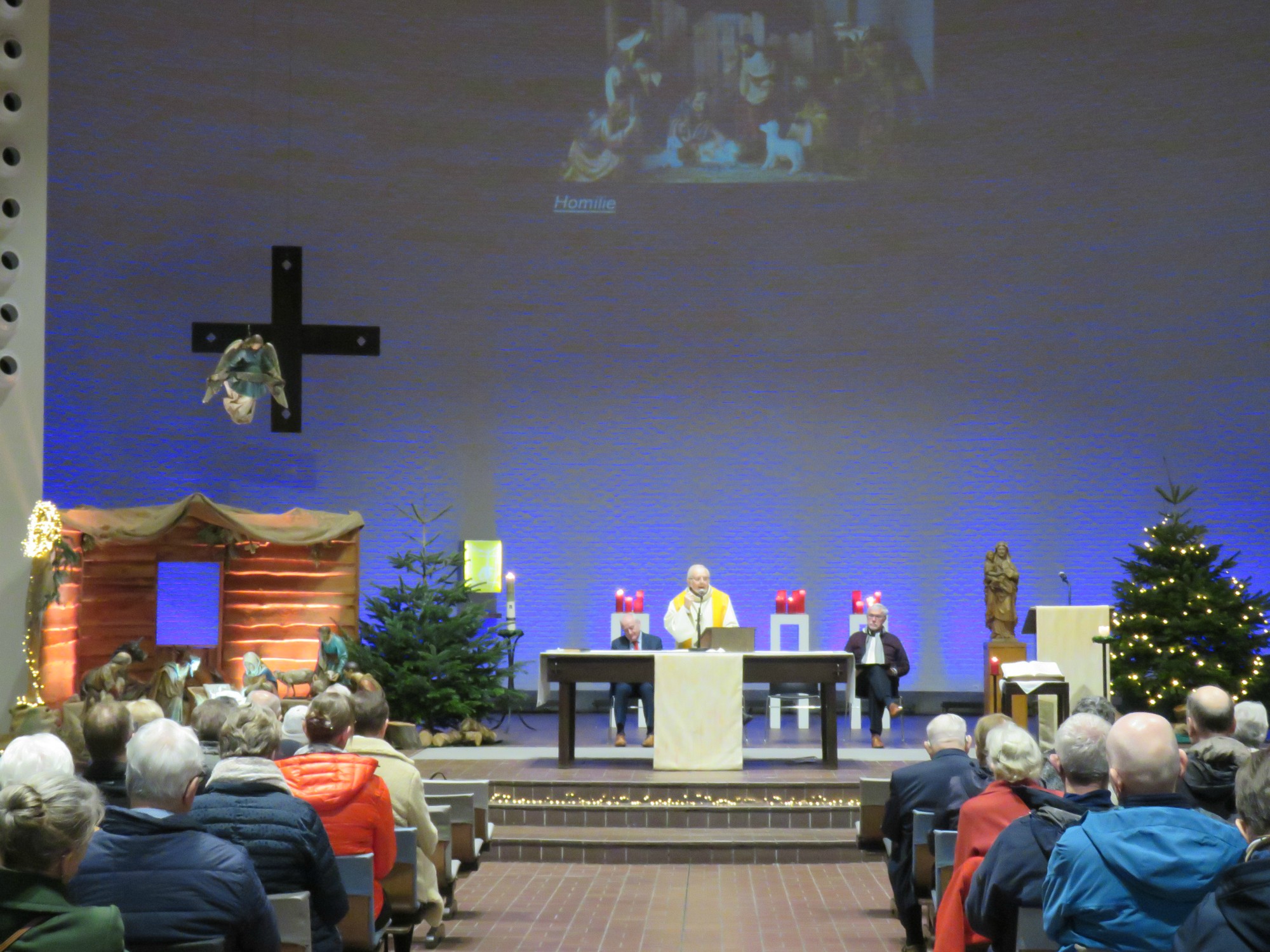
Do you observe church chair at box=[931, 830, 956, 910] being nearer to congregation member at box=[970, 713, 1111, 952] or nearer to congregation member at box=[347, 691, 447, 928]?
congregation member at box=[970, 713, 1111, 952]

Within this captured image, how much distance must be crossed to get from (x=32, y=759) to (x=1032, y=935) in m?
2.60

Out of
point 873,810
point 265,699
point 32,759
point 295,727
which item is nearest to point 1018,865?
point 32,759

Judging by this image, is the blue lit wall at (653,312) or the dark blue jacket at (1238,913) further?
the blue lit wall at (653,312)

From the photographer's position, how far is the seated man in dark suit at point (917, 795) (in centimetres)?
537

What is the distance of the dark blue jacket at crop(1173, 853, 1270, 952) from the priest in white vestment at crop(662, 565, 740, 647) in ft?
27.8

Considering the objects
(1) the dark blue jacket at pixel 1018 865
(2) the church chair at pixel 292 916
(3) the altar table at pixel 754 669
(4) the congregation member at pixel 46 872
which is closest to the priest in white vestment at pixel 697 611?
(3) the altar table at pixel 754 669

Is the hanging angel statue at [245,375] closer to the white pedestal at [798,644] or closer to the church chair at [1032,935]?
the white pedestal at [798,644]

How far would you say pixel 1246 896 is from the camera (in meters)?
2.43

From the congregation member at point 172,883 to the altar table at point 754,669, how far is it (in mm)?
6322

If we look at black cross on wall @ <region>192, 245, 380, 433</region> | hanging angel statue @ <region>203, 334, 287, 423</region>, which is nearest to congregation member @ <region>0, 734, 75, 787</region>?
hanging angel statue @ <region>203, 334, 287, 423</region>

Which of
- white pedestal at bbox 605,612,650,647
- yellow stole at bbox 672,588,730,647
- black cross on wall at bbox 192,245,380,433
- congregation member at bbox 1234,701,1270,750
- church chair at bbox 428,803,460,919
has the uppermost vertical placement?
black cross on wall at bbox 192,245,380,433

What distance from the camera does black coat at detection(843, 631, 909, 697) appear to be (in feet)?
36.7

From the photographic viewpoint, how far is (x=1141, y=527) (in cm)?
1298

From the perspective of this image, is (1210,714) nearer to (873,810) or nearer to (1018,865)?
(1018,865)
